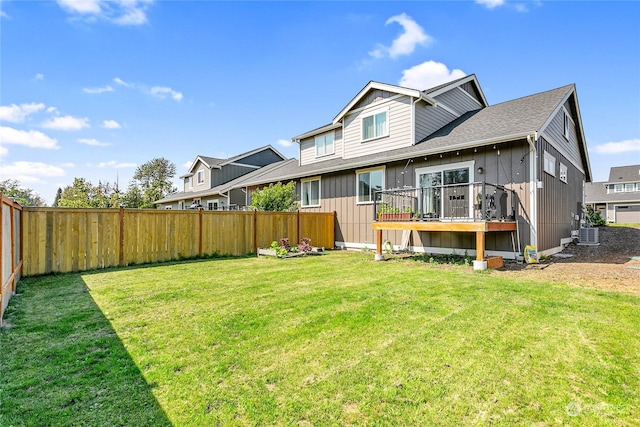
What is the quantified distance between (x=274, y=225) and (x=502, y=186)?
7.43 meters

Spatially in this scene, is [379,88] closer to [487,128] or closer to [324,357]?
[487,128]

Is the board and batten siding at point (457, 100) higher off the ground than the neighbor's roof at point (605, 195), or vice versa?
the board and batten siding at point (457, 100)

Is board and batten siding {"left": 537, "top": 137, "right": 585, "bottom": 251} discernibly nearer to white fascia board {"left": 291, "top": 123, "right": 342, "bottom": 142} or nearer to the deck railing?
the deck railing

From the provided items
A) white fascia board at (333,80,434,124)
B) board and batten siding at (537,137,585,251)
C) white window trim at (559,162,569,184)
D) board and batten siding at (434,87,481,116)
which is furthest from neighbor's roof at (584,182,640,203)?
white fascia board at (333,80,434,124)

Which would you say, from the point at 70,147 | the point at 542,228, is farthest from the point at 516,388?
the point at 70,147

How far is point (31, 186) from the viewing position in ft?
137

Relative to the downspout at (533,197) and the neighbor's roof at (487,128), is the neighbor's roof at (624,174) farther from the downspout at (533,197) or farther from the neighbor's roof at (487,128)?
the downspout at (533,197)

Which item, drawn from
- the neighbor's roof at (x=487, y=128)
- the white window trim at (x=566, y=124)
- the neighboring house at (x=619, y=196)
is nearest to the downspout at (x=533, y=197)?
the neighbor's roof at (x=487, y=128)

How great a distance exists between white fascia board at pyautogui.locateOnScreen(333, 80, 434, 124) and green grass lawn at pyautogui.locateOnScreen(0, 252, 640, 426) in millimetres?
7679

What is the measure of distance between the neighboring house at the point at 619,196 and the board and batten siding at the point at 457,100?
23.2 meters

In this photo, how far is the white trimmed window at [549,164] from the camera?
905cm

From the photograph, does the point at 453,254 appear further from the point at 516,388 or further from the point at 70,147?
the point at 70,147

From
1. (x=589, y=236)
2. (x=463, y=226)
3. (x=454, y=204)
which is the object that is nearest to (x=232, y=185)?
(x=454, y=204)

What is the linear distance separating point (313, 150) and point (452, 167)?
25.0 feet
